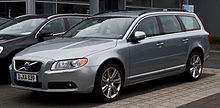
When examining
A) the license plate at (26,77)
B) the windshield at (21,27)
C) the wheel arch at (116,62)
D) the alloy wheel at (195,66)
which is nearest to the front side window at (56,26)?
the windshield at (21,27)

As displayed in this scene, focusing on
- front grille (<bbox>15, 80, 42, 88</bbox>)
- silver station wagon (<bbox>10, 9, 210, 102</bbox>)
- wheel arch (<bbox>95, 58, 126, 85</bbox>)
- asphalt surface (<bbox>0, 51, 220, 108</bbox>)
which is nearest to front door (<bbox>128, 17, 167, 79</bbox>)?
silver station wagon (<bbox>10, 9, 210, 102</bbox>)


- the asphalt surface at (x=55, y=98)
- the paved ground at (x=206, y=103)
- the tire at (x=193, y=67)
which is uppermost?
the tire at (x=193, y=67)

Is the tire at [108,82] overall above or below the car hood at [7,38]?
below

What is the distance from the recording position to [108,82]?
6746 mm

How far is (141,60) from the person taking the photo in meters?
7.33

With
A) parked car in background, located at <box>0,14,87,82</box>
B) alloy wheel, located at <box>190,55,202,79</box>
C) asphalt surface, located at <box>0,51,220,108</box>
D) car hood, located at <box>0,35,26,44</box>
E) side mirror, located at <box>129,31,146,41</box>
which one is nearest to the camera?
asphalt surface, located at <box>0,51,220,108</box>

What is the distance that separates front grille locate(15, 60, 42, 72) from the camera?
252 inches

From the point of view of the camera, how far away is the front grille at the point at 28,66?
6406mm

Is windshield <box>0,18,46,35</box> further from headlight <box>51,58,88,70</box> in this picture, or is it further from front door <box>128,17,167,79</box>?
headlight <box>51,58,88,70</box>

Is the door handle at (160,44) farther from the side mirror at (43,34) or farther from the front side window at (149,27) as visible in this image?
the side mirror at (43,34)

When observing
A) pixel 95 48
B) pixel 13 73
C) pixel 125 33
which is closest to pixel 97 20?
pixel 125 33

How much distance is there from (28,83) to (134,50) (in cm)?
194

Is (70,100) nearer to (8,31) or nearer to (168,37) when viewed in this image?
(168,37)

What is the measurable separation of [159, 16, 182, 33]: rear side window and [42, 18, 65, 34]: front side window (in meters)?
2.87
